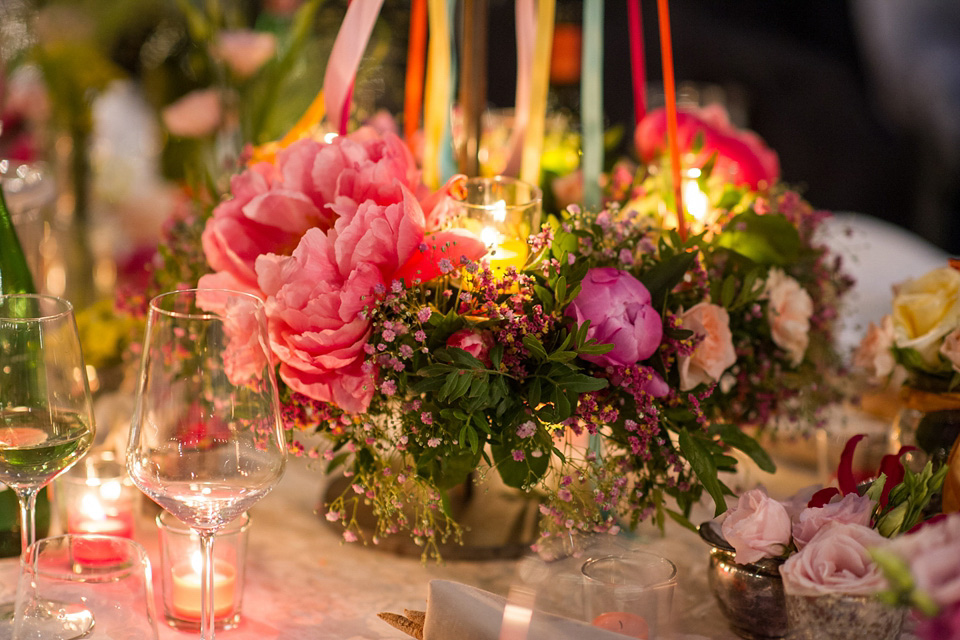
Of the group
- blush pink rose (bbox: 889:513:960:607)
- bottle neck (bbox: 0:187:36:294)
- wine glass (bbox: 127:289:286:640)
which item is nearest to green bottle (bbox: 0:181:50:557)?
bottle neck (bbox: 0:187:36:294)

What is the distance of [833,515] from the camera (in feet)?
2.49

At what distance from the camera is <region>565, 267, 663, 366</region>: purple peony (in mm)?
839

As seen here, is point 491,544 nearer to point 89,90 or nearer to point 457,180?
point 457,180

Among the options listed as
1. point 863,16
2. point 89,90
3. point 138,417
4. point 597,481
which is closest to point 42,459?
point 138,417

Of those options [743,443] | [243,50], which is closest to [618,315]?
[743,443]

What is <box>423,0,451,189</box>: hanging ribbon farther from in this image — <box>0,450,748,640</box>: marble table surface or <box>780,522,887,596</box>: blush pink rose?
<box>780,522,887,596</box>: blush pink rose

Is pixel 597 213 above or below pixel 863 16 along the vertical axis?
below

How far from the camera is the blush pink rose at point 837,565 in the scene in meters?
0.69

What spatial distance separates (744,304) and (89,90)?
1442 mm

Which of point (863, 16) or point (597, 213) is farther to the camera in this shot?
point (863, 16)

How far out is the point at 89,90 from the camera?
1.93 m

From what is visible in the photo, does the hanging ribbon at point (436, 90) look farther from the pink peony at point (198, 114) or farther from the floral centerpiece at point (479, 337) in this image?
the pink peony at point (198, 114)

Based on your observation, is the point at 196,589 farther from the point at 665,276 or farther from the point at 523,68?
the point at 523,68

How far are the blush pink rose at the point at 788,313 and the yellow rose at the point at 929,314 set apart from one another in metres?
0.09
